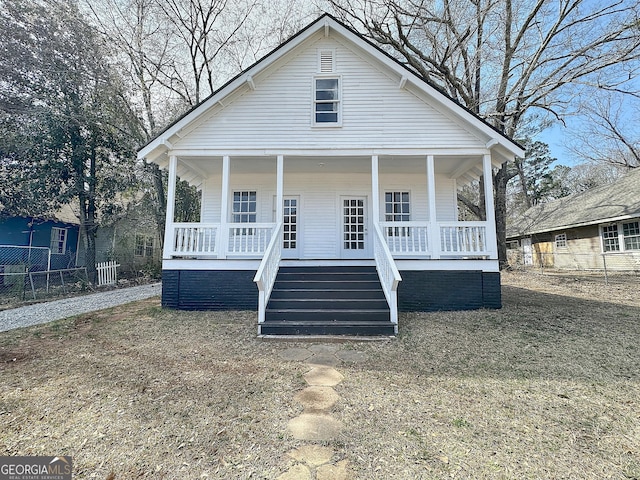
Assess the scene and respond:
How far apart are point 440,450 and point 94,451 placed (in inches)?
113

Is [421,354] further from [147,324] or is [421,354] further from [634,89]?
[634,89]

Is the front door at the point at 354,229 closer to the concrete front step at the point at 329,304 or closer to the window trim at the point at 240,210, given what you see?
the window trim at the point at 240,210

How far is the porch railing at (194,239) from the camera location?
311 inches

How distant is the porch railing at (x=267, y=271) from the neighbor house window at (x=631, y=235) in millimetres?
18171

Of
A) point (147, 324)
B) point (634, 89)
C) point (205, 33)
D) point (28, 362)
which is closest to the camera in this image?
point (28, 362)

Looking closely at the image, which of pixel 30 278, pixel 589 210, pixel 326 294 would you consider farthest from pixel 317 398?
pixel 589 210

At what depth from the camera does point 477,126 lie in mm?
8000

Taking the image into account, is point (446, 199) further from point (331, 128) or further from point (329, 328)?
point (329, 328)

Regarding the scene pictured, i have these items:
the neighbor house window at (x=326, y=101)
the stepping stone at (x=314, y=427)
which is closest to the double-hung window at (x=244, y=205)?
the neighbor house window at (x=326, y=101)

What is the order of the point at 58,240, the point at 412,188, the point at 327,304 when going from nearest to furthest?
the point at 327,304, the point at 412,188, the point at 58,240

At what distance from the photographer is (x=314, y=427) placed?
2.96 m

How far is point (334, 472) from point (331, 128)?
7.75 m

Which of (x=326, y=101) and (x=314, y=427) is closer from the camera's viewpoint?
(x=314, y=427)

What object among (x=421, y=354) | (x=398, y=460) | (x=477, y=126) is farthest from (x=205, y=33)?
(x=398, y=460)
